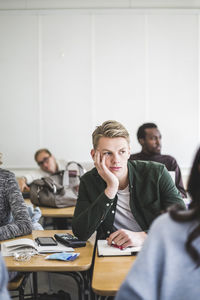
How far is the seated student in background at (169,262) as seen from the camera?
1.01 meters

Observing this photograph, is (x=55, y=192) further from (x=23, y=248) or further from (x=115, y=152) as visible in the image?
(x=23, y=248)

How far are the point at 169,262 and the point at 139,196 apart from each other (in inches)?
51.0

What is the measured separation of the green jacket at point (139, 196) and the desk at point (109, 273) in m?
0.39

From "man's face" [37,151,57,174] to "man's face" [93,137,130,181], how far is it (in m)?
2.94

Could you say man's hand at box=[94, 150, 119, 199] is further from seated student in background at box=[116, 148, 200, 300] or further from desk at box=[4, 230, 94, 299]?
seated student in background at box=[116, 148, 200, 300]

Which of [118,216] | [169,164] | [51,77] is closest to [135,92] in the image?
[51,77]

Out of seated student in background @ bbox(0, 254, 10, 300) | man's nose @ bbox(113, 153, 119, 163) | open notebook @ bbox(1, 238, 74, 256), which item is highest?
man's nose @ bbox(113, 153, 119, 163)

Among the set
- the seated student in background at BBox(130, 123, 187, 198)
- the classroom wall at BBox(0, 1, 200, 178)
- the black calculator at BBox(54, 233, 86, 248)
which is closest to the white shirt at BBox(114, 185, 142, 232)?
the black calculator at BBox(54, 233, 86, 248)

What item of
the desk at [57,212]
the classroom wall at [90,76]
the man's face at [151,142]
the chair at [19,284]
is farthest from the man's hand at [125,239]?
the classroom wall at [90,76]

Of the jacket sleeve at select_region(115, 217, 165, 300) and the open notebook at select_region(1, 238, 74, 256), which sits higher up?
the jacket sleeve at select_region(115, 217, 165, 300)

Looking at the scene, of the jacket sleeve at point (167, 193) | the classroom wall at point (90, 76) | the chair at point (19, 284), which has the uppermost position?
the classroom wall at point (90, 76)

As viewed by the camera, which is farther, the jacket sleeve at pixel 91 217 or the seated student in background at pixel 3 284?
the jacket sleeve at pixel 91 217

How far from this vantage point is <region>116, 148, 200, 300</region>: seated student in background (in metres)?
1.01

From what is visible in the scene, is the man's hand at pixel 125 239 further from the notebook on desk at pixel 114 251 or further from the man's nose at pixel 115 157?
the man's nose at pixel 115 157
